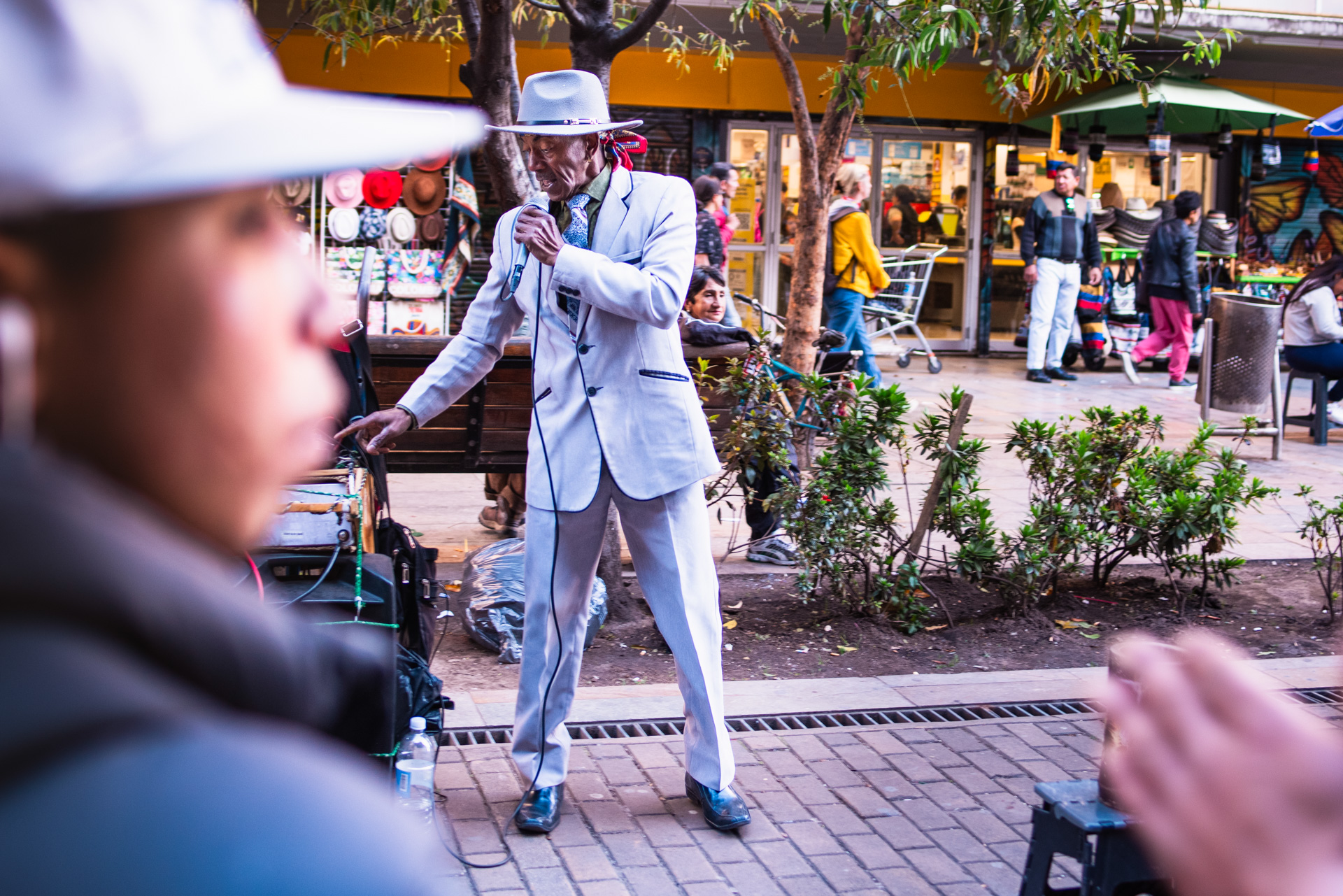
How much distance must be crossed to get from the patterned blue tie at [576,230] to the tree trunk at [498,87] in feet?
5.09

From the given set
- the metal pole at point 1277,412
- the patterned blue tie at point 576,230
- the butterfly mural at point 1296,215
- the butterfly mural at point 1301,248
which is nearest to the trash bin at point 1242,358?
the metal pole at point 1277,412

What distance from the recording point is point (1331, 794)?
32.7 inches

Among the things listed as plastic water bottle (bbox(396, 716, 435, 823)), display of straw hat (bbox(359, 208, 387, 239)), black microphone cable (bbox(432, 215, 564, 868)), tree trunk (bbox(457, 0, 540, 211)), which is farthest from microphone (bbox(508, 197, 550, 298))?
display of straw hat (bbox(359, 208, 387, 239))

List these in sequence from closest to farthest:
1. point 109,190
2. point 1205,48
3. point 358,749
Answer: point 109,190 < point 358,749 < point 1205,48

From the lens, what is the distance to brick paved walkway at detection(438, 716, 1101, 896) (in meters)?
3.61

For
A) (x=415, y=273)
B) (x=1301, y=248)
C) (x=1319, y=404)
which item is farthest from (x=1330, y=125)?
(x=1301, y=248)

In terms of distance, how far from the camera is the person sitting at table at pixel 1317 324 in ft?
36.2

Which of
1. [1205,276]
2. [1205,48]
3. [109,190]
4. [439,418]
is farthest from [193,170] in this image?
[1205,276]

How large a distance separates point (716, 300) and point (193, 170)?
22.2 ft

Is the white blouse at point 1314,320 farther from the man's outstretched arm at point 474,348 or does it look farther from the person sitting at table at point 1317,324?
the man's outstretched arm at point 474,348

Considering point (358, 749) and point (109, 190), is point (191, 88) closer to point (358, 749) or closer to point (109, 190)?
point (109, 190)

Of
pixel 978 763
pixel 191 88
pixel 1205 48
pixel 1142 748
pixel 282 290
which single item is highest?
pixel 1205 48

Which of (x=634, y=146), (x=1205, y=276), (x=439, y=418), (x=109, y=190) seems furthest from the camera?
(x=1205, y=276)

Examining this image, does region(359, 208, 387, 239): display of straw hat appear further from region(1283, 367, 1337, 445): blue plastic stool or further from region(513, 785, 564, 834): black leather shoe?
region(513, 785, 564, 834): black leather shoe
